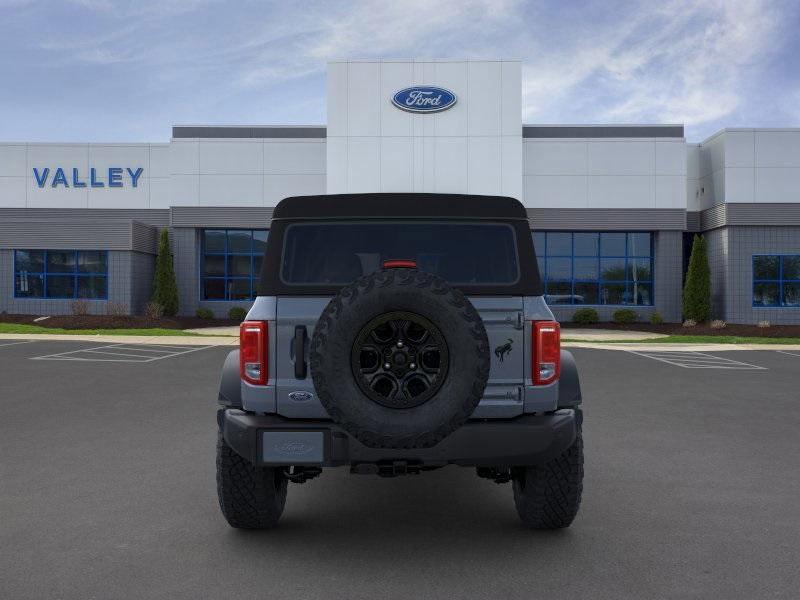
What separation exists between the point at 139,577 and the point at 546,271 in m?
29.3

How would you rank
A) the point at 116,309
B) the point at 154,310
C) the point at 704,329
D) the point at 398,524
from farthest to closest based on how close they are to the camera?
the point at 154,310 < the point at 116,309 < the point at 704,329 < the point at 398,524

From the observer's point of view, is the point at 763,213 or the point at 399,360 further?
the point at 763,213

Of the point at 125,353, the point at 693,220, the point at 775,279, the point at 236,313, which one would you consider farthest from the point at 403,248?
the point at 693,220

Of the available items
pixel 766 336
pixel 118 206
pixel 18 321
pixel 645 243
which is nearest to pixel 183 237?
pixel 118 206

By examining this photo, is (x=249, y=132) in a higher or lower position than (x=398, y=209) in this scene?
higher

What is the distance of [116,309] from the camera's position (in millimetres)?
29672

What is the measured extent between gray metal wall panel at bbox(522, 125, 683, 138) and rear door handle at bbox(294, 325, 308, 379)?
97.1 ft

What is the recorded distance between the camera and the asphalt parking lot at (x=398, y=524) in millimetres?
3691

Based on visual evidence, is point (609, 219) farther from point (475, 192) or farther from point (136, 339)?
point (136, 339)

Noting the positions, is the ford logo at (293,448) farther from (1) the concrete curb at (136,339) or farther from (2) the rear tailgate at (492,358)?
(1) the concrete curb at (136,339)

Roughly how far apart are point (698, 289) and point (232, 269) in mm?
20714

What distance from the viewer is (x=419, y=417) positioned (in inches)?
142

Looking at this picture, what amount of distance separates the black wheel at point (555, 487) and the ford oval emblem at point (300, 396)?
1.39m

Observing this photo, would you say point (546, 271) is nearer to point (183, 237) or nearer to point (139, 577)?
point (183, 237)
